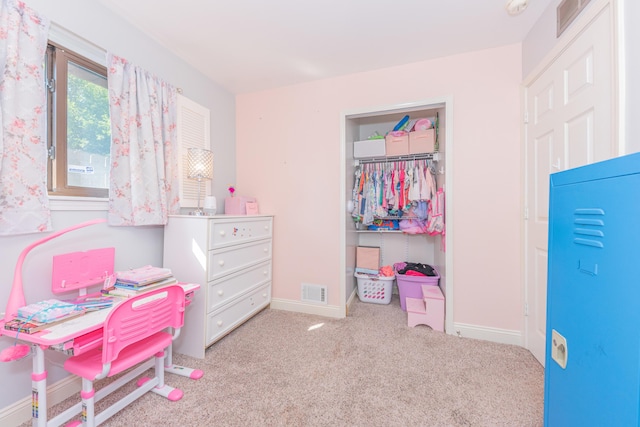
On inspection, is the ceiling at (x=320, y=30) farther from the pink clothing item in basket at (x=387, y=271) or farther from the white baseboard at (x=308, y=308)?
the white baseboard at (x=308, y=308)

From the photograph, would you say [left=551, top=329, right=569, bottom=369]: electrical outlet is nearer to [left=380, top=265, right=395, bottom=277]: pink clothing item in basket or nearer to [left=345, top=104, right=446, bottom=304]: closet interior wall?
[left=345, top=104, right=446, bottom=304]: closet interior wall

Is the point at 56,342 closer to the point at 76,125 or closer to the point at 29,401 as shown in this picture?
the point at 29,401

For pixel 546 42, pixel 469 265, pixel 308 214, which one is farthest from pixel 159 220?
pixel 546 42

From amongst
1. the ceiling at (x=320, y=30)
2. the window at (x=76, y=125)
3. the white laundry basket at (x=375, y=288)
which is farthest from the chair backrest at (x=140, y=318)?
the white laundry basket at (x=375, y=288)

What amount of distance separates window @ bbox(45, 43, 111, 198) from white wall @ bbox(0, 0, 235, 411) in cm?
17

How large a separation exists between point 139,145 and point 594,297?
2.44m

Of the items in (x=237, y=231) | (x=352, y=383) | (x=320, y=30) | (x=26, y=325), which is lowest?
(x=352, y=383)

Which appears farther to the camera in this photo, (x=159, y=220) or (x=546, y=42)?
(x=159, y=220)

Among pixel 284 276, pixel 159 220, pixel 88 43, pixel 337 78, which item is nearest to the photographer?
pixel 88 43

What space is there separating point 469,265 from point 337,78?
7.04ft

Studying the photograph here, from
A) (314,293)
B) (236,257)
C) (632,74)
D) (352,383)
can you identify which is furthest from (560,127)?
(236,257)

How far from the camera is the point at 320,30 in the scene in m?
1.87

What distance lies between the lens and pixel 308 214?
2.65m

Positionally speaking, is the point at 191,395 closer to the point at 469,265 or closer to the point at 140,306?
the point at 140,306
